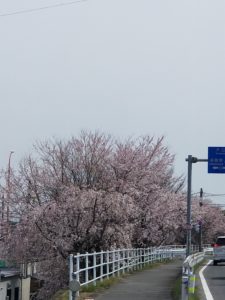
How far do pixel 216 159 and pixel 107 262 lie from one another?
25.0ft

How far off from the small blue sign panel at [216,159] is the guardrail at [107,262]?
18.4 ft

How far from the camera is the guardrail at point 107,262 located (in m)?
18.3

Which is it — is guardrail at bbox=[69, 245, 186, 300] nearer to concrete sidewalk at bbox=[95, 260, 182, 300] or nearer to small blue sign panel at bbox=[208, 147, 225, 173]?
concrete sidewalk at bbox=[95, 260, 182, 300]

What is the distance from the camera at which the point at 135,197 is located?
107ft

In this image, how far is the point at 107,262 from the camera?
2223 cm

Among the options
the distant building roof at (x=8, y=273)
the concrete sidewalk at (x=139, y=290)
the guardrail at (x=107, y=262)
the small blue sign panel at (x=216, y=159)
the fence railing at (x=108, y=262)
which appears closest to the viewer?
the concrete sidewalk at (x=139, y=290)

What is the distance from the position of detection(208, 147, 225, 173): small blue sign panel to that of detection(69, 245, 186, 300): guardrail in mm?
Answer: 5601

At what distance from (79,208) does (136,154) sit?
8982 millimetres

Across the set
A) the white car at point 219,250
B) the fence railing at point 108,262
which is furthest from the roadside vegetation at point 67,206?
the white car at point 219,250

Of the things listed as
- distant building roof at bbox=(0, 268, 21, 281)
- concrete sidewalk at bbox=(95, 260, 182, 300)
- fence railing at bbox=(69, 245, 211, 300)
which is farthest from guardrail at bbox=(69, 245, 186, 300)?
distant building roof at bbox=(0, 268, 21, 281)

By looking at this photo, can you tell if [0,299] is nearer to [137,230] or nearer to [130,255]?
[130,255]

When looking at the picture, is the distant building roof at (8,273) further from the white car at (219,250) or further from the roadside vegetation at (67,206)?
the white car at (219,250)

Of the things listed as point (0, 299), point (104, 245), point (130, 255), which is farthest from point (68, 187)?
point (0, 299)

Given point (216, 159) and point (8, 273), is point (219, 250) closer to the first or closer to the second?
point (216, 159)
